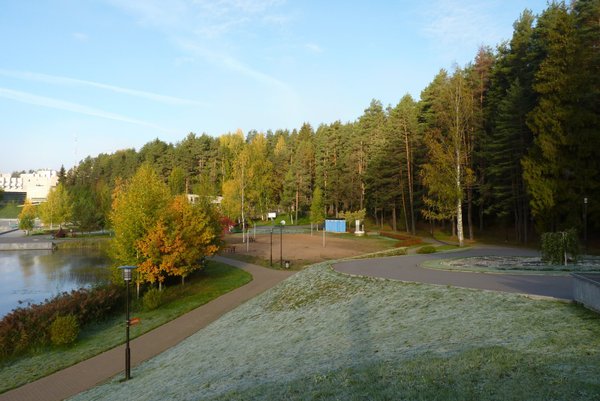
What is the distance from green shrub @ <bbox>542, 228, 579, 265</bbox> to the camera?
877 inches

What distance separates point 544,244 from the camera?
912 inches

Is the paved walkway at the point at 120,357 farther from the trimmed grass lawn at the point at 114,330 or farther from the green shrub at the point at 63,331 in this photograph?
the green shrub at the point at 63,331

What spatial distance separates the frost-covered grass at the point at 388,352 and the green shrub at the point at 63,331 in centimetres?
547

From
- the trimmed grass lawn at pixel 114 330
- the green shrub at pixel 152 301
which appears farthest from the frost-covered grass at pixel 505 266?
the green shrub at pixel 152 301

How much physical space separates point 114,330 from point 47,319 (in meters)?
3.03

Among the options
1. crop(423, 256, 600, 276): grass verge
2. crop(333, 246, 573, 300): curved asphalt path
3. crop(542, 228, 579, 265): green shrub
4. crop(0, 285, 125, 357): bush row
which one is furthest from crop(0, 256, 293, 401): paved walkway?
crop(542, 228, 579, 265): green shrub

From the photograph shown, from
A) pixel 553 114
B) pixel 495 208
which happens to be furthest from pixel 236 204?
pixel 553 114

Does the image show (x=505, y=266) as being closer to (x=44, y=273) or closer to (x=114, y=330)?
(x=114, y=330)

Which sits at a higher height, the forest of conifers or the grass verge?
the forest of conifers

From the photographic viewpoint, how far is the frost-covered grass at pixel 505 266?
66.7 ft

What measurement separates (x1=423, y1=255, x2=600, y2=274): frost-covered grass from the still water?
83.8 ft

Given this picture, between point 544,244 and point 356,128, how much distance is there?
202 feet

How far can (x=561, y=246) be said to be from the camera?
22.5 metres

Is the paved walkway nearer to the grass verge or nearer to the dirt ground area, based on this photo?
the grass verge
